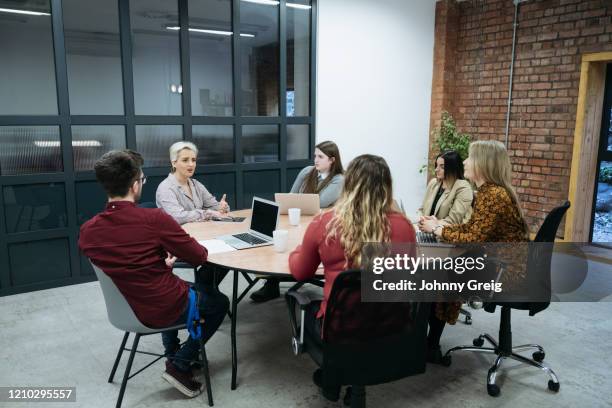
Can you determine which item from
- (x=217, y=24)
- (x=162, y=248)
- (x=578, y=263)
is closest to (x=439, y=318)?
(x=162, y=248)

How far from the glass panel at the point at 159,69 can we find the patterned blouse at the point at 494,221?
10.4ft

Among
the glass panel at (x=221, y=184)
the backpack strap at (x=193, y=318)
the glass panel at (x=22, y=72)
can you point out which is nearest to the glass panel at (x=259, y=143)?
the glass panel at (x=221, y=184)

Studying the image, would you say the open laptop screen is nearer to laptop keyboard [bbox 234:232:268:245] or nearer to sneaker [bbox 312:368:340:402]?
laptop keyboard [bbox 234:232:268:245]

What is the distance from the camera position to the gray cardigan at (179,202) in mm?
3264

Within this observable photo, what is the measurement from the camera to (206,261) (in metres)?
2.40

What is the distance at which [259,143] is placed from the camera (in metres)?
5.19

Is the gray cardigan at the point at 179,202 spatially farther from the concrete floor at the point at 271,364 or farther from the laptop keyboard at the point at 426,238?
the laptop keyboard at the point at 426,238

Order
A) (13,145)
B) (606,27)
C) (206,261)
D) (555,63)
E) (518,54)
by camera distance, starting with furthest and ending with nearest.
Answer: (518,54) → (555,63) → (606,27) → (13,145) → (206,261)

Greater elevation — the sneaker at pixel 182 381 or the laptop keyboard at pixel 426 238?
the laptop keyboard at pixel 426 238

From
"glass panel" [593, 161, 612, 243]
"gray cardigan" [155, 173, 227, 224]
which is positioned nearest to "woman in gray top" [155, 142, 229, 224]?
"gray cardigan" [155, 173, 227, 224]

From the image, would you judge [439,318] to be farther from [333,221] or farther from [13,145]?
[13,145]

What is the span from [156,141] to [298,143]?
1647 mm

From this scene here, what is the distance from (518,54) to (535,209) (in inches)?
69.8

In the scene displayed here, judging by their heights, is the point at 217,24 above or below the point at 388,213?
above
